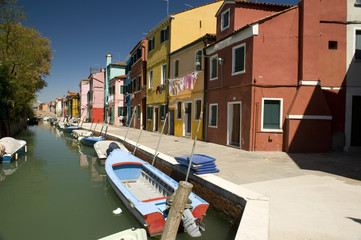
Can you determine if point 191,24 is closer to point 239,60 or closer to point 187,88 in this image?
point 187,88

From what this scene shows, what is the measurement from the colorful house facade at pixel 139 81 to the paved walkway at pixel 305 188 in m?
16.6

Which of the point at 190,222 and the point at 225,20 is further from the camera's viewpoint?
the point at 225,20

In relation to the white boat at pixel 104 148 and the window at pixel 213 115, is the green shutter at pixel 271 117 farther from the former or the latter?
the white boat at pixel 104 148

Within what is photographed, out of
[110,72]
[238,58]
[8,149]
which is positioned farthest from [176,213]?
[110,72]

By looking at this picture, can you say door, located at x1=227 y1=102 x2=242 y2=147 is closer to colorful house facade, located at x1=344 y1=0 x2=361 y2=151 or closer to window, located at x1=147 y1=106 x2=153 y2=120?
colorful house facade, located at x1=344 y1=0 x2=361 y2=151

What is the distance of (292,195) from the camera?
17.3 feet

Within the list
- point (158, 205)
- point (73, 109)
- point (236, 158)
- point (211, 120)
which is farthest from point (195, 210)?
point (73, 109)

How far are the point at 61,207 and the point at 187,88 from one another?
11.2 metres

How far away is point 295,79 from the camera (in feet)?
36.6

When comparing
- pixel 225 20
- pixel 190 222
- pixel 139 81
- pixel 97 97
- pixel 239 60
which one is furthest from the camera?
pixel 97 97

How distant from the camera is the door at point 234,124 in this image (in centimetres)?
1268

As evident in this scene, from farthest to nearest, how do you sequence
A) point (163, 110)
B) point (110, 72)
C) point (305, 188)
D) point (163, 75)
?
point (110, 72)
point (163, 75)
point (163, 110)
point (305, 188)

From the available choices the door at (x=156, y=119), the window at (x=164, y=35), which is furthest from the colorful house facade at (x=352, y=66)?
the door at (x=156, y=119)

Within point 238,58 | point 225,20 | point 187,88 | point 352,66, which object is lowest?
point 187,88
